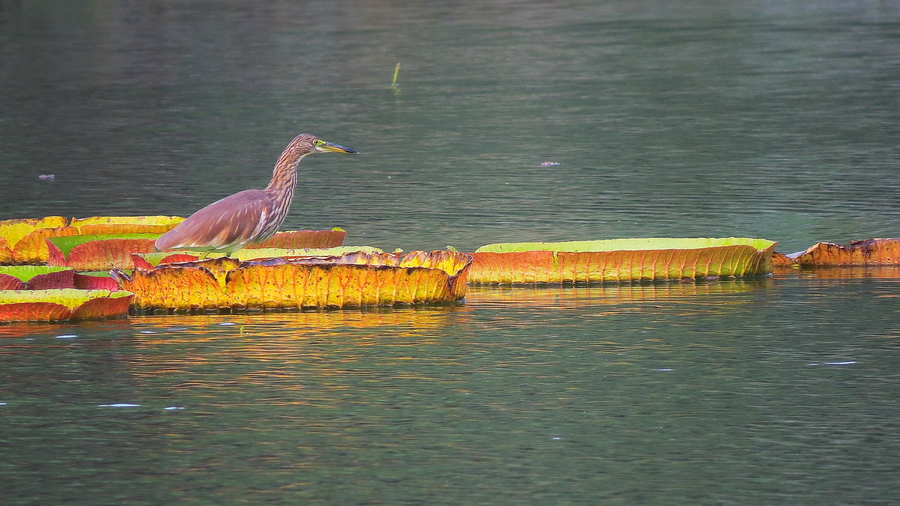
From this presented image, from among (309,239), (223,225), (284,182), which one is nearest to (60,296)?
(223,225)

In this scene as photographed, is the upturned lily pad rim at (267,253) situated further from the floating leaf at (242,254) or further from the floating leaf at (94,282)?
the floating leaf at (94,282)

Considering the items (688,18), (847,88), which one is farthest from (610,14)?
(847,88)

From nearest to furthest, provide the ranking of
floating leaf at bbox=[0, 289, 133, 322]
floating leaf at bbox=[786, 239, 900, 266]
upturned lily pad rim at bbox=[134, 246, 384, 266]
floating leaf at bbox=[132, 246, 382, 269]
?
floating leaf at bbox=[0, 289, 133, 322] < floating leaf at bbox=[132, 246, 382, 269] < upturned lily pad rim at bbox=[134, 246, 384, 266] < floating leaf at bbox=[786, 239, 900, 266]

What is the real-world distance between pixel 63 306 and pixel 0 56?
97.1ft

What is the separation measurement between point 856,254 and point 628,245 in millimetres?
1646

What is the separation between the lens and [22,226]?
13.3 meters

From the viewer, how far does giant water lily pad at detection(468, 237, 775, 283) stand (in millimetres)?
11625

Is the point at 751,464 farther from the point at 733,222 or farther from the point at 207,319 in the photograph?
the point at 733,222

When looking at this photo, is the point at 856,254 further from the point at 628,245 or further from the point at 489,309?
the point at 489,309

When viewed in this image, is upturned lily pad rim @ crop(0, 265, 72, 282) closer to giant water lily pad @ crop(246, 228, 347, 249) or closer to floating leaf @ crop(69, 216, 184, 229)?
giant water lily pad @ crop(246, 228, 347, 249)

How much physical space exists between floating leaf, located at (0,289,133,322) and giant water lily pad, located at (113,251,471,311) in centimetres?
30

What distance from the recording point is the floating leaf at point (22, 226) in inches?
518

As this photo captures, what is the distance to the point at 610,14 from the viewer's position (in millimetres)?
48250

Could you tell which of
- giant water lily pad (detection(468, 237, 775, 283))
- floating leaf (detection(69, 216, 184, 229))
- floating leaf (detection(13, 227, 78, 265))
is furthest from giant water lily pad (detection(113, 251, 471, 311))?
floating leaf (detection(69, 216, 184, 229))
